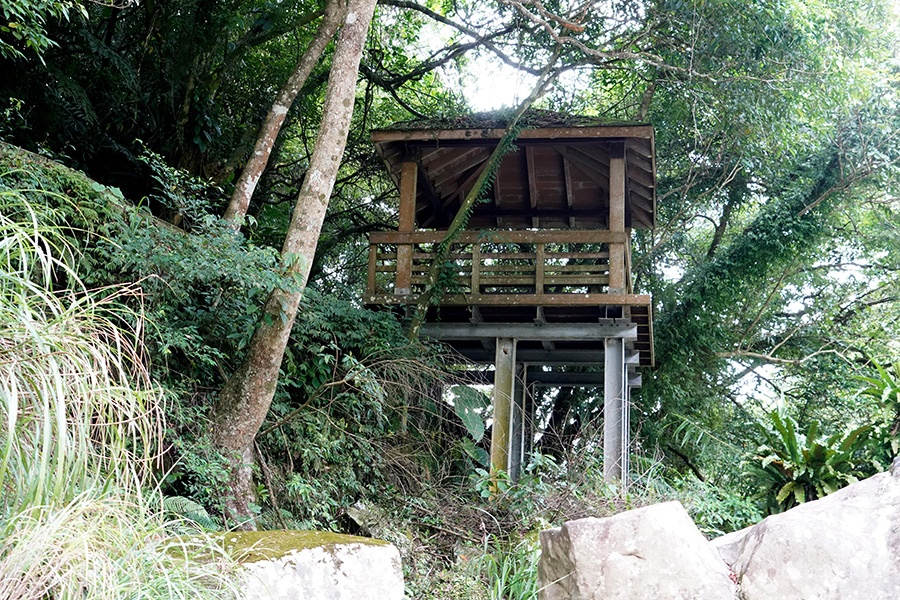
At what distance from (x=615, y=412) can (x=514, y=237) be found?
2361mm

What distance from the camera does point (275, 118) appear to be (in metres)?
7.07

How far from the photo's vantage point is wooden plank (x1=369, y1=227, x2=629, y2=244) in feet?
29.3

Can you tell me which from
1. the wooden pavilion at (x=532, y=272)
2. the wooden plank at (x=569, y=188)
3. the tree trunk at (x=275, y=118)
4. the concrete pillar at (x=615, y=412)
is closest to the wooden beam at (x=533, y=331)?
the wooden pavilion at (x=532, y=272)

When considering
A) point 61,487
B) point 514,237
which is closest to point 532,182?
point 514,237

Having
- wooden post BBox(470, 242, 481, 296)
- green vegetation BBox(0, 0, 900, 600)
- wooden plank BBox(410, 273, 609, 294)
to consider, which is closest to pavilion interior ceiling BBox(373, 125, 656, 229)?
green vegetation BBox(0, 0, 900, 600)

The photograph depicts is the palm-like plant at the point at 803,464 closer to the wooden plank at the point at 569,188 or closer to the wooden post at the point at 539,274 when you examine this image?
the wooden post at the point at 539,274

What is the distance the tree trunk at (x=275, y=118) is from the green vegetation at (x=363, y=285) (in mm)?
270

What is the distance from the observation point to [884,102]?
12188mm

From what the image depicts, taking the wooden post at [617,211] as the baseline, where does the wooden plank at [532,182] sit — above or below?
above

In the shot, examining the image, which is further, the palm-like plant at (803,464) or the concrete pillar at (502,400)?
the concrete pillar at (502,400)

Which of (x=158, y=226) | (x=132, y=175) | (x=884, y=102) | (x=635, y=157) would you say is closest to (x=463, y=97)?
(x=635, y=157)

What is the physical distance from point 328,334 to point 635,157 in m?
4.56

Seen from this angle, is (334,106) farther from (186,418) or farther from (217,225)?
(186,418)

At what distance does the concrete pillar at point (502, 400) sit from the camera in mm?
8602
